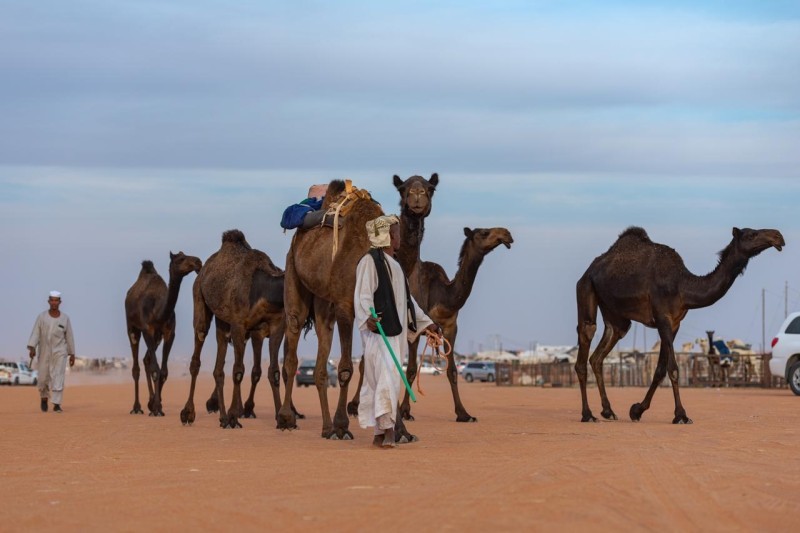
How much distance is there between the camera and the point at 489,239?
1970 centimetres

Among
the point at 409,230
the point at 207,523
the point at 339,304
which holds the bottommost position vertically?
the point at 207,523

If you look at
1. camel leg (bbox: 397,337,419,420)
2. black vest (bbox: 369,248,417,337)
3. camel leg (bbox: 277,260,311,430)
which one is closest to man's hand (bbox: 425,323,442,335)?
black vest (bbox: 369,248,417,337)

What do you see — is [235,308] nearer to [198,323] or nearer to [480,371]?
[198,323]

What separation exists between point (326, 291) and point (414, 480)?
5643 millimetres

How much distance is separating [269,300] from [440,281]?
3.44 meters

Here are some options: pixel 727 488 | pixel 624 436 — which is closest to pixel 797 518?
pixel 727 488

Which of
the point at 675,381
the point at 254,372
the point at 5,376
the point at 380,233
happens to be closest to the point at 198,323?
the point at 254,372

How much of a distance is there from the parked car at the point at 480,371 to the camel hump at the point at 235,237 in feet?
208

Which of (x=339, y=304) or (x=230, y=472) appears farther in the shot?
(x=339, y=304)

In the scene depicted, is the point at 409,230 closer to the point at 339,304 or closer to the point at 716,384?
the point at 339,304

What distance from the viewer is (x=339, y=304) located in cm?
1452

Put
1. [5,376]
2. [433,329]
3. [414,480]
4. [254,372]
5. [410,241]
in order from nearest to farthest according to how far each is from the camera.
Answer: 1. [414,480]
2. [433,329]
3. [410,241]
4. [254,372]
5. [5,376]

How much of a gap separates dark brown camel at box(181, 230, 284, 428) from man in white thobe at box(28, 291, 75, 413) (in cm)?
730

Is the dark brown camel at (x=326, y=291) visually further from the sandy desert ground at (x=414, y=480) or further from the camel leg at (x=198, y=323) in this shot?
the camel leg at (x=198, y=323)
